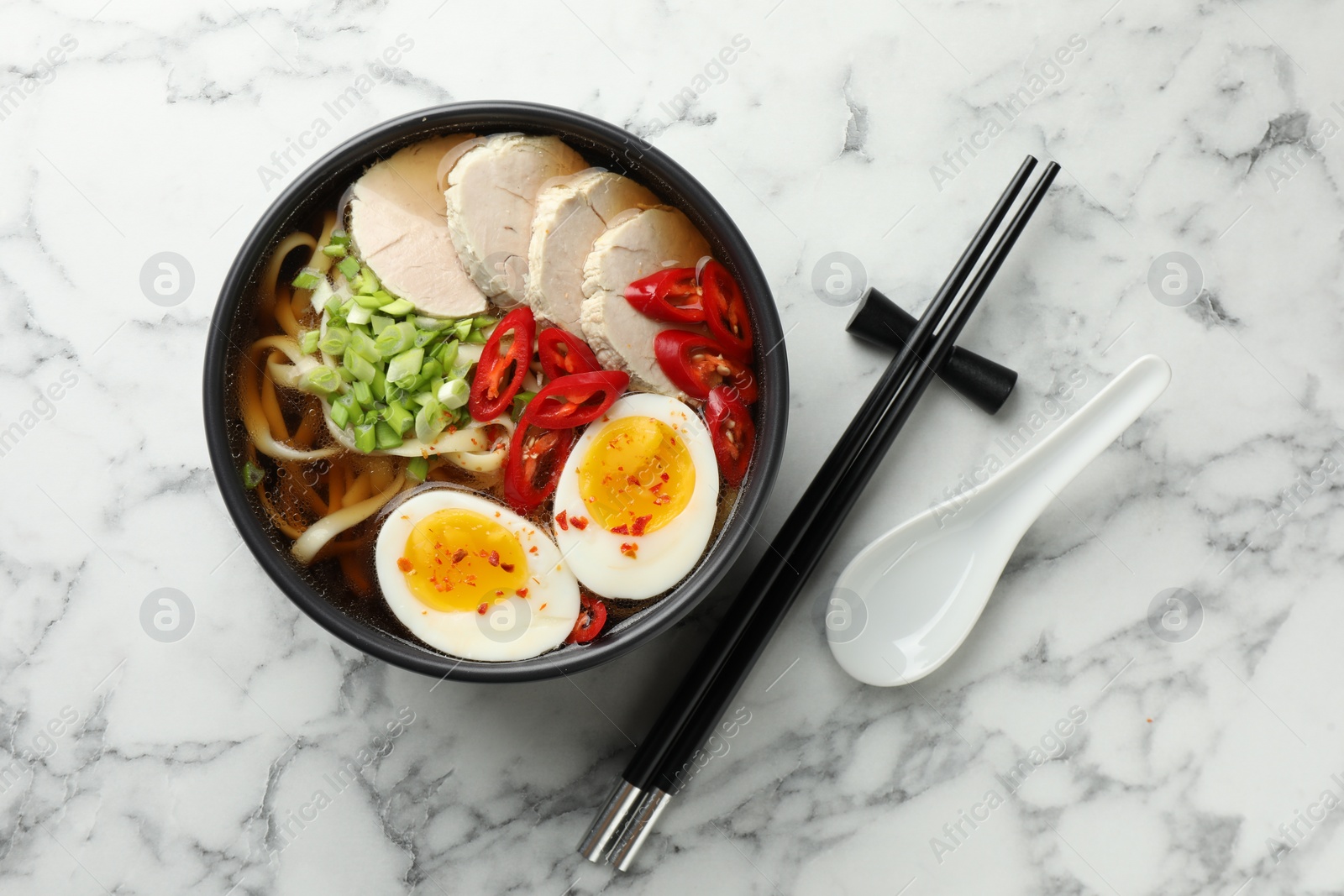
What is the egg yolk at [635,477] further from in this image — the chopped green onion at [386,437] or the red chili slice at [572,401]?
the chopped green onion at [386,437]

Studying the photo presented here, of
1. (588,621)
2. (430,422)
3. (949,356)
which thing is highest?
(949,356)

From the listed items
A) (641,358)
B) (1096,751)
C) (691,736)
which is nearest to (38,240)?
(641,358)

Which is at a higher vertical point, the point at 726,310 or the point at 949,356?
the point at 949,356

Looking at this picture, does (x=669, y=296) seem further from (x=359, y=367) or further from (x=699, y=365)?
(x=359, y=367)

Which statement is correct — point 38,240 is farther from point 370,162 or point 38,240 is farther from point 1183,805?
point 1183,805

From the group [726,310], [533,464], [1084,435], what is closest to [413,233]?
[533,464]

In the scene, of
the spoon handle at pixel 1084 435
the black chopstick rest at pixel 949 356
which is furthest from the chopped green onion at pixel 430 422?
the spoon handle at pixel 1084 435

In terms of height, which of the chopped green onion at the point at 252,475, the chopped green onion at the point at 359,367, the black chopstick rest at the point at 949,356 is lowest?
the chopped green onion at the point at 252,475
